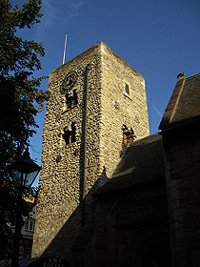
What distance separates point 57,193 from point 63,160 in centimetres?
195

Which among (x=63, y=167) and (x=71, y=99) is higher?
(x=71, y=99)

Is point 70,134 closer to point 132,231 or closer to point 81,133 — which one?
point 81,133

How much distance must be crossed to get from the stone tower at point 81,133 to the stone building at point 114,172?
0.06 metres

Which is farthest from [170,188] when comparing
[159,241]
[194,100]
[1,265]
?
[1,265]

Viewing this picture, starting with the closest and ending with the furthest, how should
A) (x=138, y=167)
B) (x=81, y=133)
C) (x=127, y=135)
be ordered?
(x=138, y=167) < (x=81, y=133) < (x=127, y=135)

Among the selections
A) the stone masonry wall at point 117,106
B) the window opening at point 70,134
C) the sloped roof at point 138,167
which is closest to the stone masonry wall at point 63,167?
the window opening at point 70,134

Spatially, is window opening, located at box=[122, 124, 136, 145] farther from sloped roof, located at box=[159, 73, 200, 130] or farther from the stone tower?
sloped roof, located at box=[159, 73, 200, 130]

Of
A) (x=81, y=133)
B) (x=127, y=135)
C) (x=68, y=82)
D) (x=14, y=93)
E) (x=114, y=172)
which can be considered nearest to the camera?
(x=14, y=93)

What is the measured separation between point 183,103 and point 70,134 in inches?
327

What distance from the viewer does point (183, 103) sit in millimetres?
11672

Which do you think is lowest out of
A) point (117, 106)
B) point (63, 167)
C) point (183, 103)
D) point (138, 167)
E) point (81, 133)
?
point (138, 167)

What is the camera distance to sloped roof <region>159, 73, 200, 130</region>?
10.2m

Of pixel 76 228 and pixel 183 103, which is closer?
pixel 183 103

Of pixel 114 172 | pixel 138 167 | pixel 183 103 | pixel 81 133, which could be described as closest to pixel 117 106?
pixel 81 133
